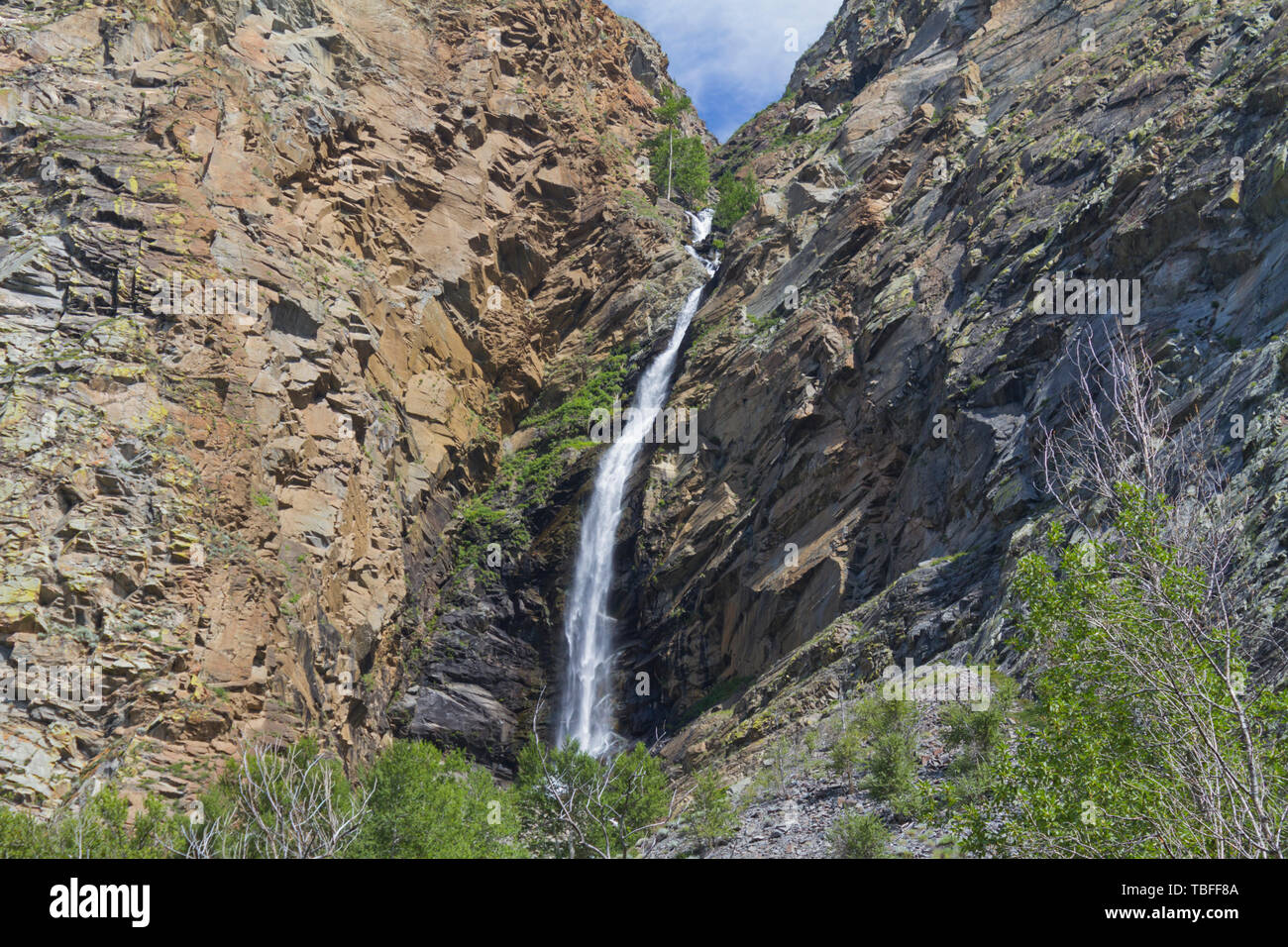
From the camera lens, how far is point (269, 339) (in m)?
35.8

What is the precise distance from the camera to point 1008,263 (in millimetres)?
34000

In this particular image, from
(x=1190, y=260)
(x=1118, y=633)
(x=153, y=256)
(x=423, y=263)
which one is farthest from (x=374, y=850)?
(x=423, y=263)

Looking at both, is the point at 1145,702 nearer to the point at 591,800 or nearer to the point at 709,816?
the point at 709,816

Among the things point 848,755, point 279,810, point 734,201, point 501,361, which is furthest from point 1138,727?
point 734,201

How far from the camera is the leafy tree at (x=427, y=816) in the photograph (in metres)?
22.4

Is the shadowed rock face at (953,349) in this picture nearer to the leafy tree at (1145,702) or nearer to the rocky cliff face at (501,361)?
the rocky cliff face at (501,361)

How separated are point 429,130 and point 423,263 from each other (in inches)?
303

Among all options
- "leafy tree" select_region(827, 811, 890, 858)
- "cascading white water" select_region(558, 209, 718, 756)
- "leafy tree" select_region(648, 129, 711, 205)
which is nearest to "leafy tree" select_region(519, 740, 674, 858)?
"leafy tree" select_region(827, 811, 890, 858)

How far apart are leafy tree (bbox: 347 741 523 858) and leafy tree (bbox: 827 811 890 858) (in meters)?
8.33

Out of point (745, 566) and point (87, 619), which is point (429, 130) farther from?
point (87, 619)

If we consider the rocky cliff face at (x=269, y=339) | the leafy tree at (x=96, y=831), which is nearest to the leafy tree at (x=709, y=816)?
the leafy tree at (x=96, y=831)

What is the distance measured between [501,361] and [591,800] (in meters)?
31.7

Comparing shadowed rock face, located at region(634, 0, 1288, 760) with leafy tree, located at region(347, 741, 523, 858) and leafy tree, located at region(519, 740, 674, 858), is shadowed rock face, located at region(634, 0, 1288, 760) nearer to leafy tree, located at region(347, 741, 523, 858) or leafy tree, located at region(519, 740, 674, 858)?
leafy tree, located at region(519, 740, 674, 858)

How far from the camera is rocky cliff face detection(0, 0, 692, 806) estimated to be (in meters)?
27.5
